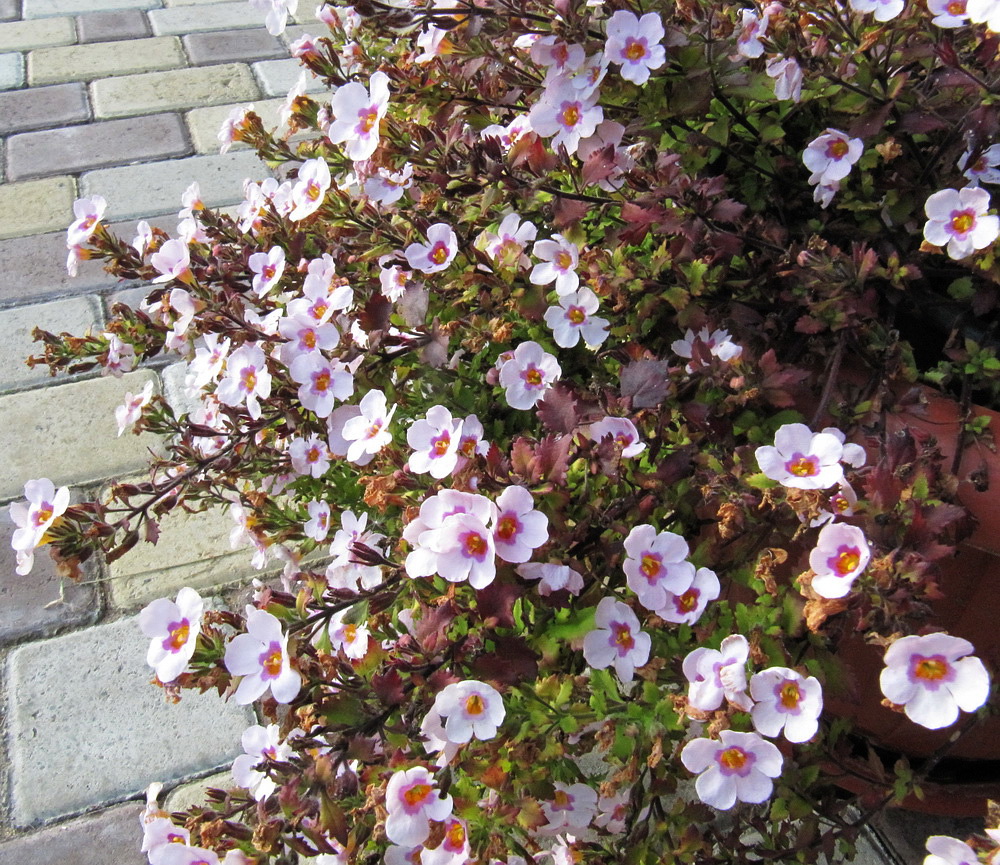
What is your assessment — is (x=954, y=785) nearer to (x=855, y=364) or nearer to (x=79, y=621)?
(x=855, y=364)

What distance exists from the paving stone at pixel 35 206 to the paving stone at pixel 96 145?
0.24 ft

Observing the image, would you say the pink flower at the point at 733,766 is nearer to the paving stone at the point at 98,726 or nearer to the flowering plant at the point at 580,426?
the flowering plant at the point at 580,426

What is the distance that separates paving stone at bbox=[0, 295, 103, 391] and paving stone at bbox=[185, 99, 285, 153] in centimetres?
91

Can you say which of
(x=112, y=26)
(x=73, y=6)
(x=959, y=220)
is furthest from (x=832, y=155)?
(x=73, y=6)

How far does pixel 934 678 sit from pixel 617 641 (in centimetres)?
32

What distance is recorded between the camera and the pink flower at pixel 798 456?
963 mm

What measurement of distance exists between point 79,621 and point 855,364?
5.18 ft

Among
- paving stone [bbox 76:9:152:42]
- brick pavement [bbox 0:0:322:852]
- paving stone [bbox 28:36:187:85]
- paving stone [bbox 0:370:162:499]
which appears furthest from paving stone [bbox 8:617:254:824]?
paving stone [bbox 76:9:152:42]

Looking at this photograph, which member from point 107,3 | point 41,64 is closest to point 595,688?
point 41,64

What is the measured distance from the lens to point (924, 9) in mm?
Answer: 1171

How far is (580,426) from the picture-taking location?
1142 mm

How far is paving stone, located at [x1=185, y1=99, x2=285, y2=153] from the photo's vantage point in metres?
3.33

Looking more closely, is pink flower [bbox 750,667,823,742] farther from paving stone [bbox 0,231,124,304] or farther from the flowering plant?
paving stone [bbox 0,231,124,304]

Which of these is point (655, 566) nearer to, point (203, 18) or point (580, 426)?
point (580, 426)
